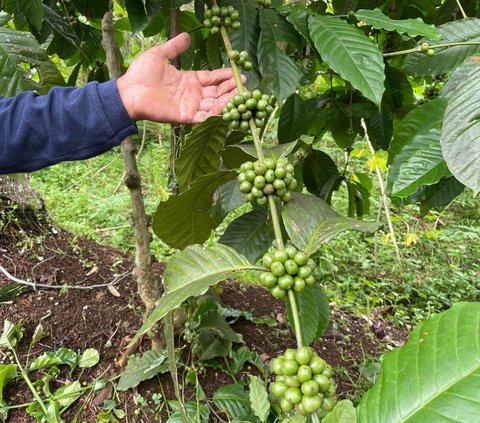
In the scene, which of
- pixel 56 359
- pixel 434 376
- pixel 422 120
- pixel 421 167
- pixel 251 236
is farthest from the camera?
pixel 56 359

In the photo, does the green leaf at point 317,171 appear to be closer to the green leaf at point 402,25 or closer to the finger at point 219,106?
the finger at point 219,106

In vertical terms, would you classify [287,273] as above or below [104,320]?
above

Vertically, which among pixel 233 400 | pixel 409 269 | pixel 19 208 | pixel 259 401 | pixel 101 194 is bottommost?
pixel 101 194

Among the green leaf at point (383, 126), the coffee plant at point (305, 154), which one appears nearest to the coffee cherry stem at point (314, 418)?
the coffee plant at point (305, 154)

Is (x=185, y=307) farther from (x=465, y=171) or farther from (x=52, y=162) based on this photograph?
(x=465, y=171)

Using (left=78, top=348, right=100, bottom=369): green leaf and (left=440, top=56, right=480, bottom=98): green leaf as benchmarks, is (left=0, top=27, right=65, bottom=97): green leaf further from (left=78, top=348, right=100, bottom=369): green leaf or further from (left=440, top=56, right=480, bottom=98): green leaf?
(left=78, top=348, right=100, bottom=369): green leaf

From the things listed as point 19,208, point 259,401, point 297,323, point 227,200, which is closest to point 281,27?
point 227,200

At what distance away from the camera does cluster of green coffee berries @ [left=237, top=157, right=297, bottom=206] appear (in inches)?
33.8

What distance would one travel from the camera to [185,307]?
1.85 m

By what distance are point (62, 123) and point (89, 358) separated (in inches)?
41.1

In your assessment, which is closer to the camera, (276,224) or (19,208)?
(276,224)

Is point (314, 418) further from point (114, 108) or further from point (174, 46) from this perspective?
point (174, 46)

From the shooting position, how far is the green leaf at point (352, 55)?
3.08 feet

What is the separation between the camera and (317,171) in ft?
5.80
